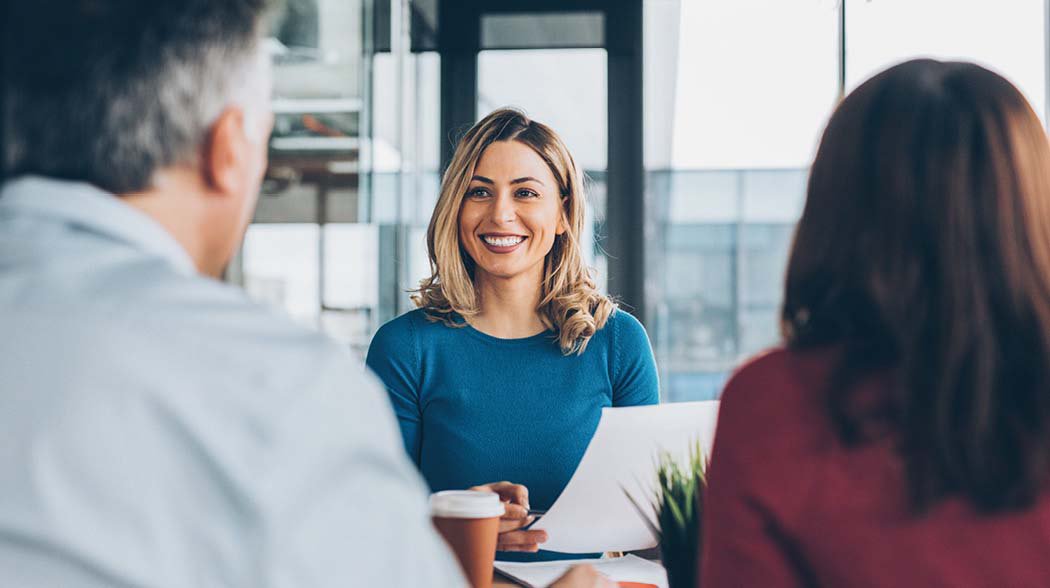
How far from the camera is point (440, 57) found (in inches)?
159

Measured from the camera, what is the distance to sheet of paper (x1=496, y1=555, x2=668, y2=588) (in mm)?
1330

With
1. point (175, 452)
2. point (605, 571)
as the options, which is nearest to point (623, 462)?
point (605, 571)

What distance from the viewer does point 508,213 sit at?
208 centimetres

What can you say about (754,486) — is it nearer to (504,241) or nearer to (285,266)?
(504,241)

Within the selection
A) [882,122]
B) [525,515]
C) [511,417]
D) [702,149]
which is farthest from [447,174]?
[702,149]

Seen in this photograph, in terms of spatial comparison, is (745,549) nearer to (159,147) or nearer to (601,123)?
(159,147)

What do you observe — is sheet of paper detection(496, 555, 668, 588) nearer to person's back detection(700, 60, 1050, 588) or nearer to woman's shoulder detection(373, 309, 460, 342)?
person's back detection(700, 60, 1050, 588)

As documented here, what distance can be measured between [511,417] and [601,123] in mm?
2309

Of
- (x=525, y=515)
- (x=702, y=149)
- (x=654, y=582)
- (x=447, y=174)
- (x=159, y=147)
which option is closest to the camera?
(x=159, y=147)

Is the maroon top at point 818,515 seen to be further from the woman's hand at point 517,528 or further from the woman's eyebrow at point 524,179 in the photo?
the woman's eyebrow at point 524,179

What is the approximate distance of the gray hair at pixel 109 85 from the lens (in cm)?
68

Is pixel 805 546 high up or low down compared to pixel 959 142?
down

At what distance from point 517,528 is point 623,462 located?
214mm

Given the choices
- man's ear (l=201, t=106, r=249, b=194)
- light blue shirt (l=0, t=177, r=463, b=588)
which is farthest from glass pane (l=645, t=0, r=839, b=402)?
light blue shirt (l=0, t=177, r=463, b=588)
